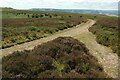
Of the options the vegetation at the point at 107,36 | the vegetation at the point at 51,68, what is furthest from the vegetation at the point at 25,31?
the vegetation at the point at 51,68

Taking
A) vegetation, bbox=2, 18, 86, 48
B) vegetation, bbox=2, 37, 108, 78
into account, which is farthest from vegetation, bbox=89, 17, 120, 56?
vegetation, bbox=2, 18, 86, 48

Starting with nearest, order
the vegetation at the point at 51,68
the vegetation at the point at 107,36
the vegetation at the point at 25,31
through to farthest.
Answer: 1. the vegetation at the point at 51,68
2. the vegetation at the point at 107,36
3. the vegetation at the point at 25,31

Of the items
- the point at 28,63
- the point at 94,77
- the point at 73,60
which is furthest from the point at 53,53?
the point at 94,77

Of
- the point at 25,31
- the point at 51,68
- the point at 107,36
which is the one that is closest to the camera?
the point at 51,68

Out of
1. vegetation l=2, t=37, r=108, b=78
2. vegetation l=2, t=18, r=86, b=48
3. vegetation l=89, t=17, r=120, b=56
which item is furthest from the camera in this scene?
vegetation l=2, t=18, r=86, b=48

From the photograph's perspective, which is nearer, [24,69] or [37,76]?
[37,76]

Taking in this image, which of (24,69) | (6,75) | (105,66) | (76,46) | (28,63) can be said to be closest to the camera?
(6,75)

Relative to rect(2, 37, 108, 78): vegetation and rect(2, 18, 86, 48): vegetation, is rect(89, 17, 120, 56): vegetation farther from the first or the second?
rect(2, 18, 86, 48): vegetation

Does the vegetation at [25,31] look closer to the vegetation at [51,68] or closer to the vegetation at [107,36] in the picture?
the vegetation at [107,36]

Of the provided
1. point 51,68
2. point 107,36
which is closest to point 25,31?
point 107,36

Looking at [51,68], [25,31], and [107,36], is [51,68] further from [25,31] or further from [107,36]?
[25,31]

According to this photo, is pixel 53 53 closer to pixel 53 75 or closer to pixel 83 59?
pixel 83 59
